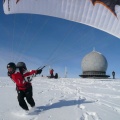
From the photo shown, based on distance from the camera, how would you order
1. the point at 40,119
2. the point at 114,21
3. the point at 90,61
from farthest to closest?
the point at 90,61 → the point at 114,21 → the point at 40,119

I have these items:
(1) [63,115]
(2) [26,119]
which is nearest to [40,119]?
(2) [26,119]

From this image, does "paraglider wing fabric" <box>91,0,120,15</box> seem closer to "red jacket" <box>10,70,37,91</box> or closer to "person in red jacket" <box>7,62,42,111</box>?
"person in red jacket" <box>7,62,42,111</box>

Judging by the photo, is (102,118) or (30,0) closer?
(102,118)

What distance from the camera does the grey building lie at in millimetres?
31077

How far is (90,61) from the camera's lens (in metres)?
31.5

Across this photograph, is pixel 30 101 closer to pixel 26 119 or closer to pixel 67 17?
pixel 26 119

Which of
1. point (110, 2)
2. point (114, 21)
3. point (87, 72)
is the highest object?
point (110, 2)

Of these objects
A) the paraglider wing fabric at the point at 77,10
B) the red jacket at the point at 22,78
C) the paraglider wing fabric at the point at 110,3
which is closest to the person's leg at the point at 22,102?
the red jacket at the point at 22,78

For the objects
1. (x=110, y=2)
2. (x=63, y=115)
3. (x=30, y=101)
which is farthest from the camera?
(x=110, y=2)

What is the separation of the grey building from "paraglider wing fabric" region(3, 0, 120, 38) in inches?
922

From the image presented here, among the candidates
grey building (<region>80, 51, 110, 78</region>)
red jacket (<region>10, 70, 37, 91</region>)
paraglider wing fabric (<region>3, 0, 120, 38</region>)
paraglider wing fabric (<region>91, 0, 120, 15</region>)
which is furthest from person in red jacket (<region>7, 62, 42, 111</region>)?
grey building (<region>80, 51, 110, 78</region>)

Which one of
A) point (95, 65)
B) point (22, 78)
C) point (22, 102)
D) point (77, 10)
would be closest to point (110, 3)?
point (77, 10)

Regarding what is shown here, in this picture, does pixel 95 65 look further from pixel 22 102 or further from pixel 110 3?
pixel 22 102

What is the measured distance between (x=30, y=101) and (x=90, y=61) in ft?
86.4
